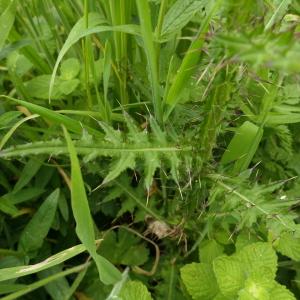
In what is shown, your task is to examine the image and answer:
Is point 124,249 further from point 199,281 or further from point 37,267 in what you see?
point 37,267

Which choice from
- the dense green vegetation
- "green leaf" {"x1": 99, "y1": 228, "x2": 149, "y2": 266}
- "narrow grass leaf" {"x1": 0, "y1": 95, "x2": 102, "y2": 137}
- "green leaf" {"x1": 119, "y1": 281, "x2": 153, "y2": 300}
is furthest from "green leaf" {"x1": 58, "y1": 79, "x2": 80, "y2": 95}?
"green leaf" {"x1": 119, "y1": 281, "x2": 153, "y2": 300}

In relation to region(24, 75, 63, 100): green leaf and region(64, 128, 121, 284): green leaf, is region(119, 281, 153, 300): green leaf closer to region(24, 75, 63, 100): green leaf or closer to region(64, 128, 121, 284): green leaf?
region(64, 128, 121, 284): green leaf

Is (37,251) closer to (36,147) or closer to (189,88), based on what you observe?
(36,147)

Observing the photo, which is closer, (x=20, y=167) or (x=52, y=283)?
(x=52, y=283)

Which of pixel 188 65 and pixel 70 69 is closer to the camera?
pixel 188 65

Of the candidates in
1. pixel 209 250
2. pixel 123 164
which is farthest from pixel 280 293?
pixel 123 164

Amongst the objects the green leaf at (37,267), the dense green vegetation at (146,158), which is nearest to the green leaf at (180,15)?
the dense green vegetation at (146,158)

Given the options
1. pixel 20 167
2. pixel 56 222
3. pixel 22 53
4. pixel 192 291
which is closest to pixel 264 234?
pixel 192 291
